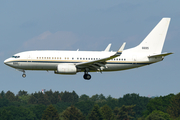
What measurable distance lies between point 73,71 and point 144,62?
47.5 feet

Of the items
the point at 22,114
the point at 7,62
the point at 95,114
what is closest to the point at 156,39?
the point at 7,62

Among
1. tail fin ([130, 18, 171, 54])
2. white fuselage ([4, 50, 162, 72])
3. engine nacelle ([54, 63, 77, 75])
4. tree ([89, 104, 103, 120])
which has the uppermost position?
tail fin ([130, 18, 171, 54])

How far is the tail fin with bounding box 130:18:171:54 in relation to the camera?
72.6 metres

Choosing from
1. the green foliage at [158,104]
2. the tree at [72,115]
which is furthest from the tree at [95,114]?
the green foliage at [158,104]

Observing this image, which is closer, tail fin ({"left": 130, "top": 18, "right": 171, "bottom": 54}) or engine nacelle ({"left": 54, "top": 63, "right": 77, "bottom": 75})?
engine nacelle ({"left": 54, "top": 63, "right": 77, "bottom": 75})

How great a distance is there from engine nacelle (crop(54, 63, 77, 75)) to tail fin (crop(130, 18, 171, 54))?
1473 cm

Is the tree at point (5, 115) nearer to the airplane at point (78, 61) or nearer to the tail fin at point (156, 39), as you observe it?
the airplane at point (78, 61)

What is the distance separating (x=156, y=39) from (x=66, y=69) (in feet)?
69.0

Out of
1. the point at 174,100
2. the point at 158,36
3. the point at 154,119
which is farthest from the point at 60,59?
the point at 174,100

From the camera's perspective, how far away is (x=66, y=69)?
6450cm

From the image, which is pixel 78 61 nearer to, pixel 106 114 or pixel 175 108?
pixel 106 114

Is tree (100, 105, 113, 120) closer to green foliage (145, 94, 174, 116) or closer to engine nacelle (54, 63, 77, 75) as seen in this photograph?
green foliage (145, 94, 174, 116)

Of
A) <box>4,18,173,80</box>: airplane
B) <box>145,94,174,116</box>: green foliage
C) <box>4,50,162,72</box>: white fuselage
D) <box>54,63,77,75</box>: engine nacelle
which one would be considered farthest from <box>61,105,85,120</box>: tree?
<box>54,63,77,75</box>: engine nacelle

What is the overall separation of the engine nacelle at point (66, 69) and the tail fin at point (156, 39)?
14728mm
